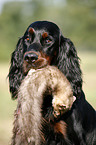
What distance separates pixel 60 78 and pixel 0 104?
16.3 feet

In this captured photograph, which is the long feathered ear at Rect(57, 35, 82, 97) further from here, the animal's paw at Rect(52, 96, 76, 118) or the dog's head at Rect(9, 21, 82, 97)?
the animal's paw at Rect(52, 96, 76, 118)

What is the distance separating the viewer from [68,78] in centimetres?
320

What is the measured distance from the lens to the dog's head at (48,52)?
2982 millimetres

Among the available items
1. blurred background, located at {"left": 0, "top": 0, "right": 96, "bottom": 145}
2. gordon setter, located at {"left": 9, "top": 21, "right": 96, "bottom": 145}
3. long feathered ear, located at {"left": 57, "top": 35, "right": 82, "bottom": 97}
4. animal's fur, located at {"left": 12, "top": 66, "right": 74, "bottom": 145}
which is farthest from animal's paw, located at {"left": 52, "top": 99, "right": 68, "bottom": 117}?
blurred background, located at {"left": 0, "top": 0, "right": 96, "bottom": 145}

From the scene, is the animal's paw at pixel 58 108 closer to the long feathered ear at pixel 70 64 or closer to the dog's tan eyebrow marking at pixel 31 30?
the long feathered ear at pixel 70 64

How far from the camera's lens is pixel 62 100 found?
2.69 meters

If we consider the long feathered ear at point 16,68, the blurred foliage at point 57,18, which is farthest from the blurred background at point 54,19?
the long feathered ear at point 16,68

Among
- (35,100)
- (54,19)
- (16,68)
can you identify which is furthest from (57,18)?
(35,100)

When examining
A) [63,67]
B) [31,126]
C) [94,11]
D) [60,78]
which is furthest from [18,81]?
[94,11]

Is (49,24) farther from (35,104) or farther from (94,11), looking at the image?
(94,11)

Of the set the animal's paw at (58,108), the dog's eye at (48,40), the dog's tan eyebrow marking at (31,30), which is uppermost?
the dog's tan eyebrow marking at (31,30)

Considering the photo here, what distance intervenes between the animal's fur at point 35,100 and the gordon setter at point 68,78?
11.2 inches

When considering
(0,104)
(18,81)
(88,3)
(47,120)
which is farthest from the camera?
(88,3)

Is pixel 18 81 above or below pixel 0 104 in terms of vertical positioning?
above
